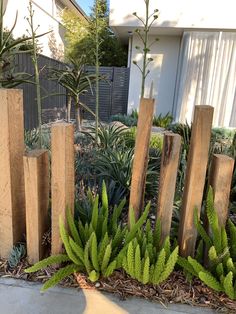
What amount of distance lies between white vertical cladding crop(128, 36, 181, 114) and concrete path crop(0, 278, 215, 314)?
846cm

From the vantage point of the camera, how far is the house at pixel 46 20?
9.55 metres

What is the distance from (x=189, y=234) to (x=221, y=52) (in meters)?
7.65

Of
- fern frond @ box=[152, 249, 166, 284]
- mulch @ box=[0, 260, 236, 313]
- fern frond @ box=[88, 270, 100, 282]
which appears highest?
fern frond @ box=[152, 249, 166, 284]

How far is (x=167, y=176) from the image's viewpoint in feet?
5.56

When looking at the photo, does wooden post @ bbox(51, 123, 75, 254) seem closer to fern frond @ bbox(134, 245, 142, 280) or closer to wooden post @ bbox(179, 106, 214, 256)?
Result: fern frond @ bbox(134, 245, 142, 280)

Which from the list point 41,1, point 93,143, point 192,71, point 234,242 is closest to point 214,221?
point 234,242

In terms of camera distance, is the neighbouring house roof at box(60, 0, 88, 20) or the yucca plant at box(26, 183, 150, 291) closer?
the yucca plant at box(26, 183, 150, 291)

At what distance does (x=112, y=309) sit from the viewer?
5.16 feet

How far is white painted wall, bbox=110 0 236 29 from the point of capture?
764 centimetres

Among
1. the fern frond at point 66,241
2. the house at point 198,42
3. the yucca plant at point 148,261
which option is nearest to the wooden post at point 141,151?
the yucca plant at point 148,261

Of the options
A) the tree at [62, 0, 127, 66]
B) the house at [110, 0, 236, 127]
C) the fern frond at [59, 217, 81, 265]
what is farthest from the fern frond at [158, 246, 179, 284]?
the tree at [62, 0, 127, 66]

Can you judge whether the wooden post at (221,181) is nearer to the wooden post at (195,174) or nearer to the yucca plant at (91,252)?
the wooden post at (195,174)

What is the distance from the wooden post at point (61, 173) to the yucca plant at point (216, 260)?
771 mm

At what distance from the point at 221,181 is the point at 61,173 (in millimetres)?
954
